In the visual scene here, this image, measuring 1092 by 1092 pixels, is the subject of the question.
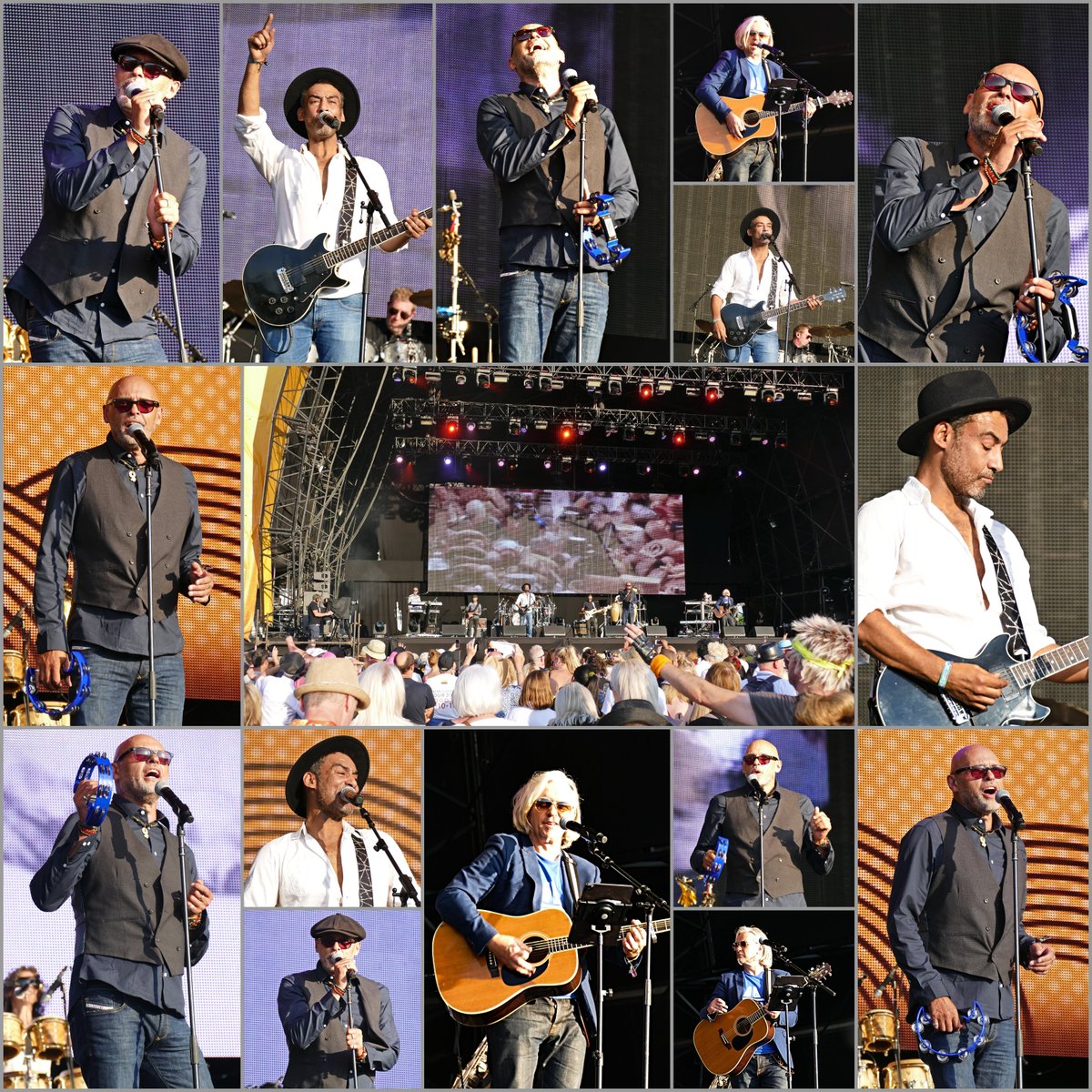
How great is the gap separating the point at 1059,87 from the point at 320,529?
3.82 metres

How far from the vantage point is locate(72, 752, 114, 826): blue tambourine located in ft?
20.6

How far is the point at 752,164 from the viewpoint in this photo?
6402 mm

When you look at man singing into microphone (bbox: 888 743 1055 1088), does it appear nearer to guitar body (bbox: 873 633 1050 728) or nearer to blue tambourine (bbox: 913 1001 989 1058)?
blue tambourine (bbox: 913 1001 989 1058)

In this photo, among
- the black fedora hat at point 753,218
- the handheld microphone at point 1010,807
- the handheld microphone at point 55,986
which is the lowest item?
the handheld microphone at point 55,986

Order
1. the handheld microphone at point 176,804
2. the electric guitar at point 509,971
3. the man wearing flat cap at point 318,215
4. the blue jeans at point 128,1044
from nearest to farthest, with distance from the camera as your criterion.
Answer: the handheld microphone at point 176,804 → the electric guitar at point 509,971 → the blue jeans at point 128,1044 → the man wearing flat cap at point 318,215

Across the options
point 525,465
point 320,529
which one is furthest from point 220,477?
point 525,465

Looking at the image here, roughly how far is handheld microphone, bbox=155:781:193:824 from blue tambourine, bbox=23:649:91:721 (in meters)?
0.53

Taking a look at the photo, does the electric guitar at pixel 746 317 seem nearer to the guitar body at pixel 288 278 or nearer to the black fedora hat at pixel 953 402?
the black fedora hat at pixel 953 402

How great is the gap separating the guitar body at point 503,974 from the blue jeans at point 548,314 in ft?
7.91

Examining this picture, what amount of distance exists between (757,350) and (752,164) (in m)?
0.83

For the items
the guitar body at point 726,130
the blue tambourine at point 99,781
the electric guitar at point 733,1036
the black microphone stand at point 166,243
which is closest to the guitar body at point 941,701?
the electric guitar at point 733,1036

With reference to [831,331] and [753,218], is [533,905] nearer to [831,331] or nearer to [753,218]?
[831,331]

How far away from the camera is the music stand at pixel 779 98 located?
21.0 feet

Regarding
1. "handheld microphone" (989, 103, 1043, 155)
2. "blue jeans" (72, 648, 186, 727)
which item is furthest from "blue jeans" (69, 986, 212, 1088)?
"handheld microphone" (989, 103, 1043, 155)
